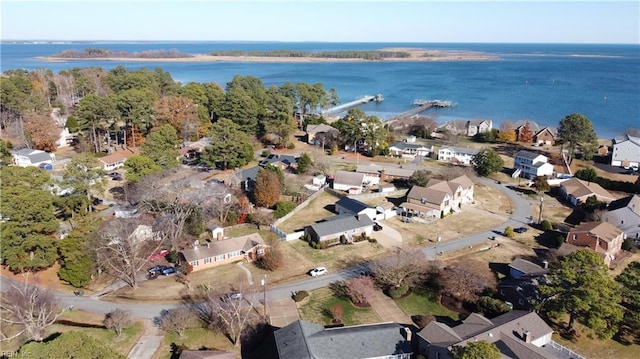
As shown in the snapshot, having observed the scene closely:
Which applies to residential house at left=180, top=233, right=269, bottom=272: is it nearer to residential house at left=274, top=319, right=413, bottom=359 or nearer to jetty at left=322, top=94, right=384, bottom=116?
→ residential house at left=274, top=319, right=413, bottom=359

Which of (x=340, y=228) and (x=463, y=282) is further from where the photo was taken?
(x=340, y=228)

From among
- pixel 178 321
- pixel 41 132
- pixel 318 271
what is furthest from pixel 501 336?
pixel 41 132

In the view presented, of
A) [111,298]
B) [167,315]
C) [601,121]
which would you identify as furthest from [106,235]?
[601,121]

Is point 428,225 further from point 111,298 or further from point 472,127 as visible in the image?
point 472,127

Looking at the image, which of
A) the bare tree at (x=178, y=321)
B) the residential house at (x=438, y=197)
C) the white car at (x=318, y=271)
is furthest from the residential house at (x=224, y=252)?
the residential house at (x=438, y=197)

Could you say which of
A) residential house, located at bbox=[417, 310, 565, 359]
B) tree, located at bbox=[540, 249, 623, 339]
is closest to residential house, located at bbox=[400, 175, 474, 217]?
tree, located at bbox=[540, 249, 623, 339]

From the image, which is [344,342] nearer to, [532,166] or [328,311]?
[328,311]
